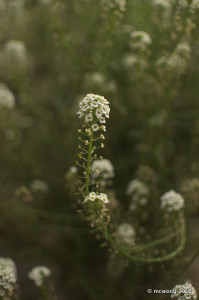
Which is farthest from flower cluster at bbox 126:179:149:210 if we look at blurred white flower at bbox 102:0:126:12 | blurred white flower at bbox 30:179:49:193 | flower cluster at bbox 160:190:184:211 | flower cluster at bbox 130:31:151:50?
blurred white flower at bbox 102:0:126:12

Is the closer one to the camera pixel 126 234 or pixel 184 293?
pixel 184 293

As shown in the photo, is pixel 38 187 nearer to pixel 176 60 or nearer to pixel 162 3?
pixel 176 60

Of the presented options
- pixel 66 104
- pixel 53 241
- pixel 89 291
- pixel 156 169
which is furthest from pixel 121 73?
pixel 89 291

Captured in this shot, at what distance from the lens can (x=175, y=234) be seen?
342 centimetres

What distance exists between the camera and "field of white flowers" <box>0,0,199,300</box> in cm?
379

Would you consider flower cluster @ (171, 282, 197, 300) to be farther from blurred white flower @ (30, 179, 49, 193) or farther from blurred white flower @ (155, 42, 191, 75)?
blurred white flower @ (155, 42, 191, 75)

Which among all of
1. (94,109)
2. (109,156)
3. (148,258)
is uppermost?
(109,156)

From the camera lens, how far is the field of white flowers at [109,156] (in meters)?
3.79

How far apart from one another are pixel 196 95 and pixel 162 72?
3.38ft

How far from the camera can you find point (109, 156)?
5.38 metres

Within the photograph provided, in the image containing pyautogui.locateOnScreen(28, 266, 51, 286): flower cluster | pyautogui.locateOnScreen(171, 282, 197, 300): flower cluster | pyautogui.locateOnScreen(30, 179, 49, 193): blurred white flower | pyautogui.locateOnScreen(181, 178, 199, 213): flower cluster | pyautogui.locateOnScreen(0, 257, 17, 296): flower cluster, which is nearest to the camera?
pyautogui.locateOnScreen(171, 282, 197, 300): flower cluster

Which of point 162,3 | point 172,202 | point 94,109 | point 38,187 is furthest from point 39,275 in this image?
point 162,3

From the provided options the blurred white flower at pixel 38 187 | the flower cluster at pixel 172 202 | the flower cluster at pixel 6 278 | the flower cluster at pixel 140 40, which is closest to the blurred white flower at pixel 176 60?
the flower cluster at pixel 140 40

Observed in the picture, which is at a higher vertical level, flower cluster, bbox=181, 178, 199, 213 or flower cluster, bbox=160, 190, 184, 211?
flower cluster, bbox=181, 178, 199, 213
